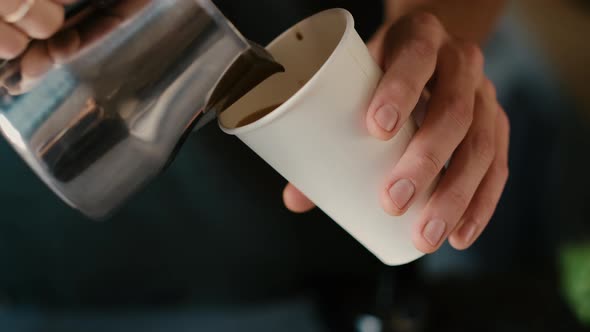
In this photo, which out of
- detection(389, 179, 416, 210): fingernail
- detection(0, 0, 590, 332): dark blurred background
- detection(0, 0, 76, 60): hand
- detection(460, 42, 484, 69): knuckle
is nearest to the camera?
detection(0, 0, 76, 60): hand

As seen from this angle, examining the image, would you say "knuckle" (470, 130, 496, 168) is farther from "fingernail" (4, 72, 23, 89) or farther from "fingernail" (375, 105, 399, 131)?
"fingernail" (4, 72, 23, 89)

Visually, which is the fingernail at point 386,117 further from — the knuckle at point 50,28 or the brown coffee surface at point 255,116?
the knuckle at point 50,28

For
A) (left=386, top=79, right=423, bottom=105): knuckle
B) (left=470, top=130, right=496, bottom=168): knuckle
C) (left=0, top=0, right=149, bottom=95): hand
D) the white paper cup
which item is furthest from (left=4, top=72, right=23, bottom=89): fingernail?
(left=470, top=130, right=496, bottom=168): knuckle

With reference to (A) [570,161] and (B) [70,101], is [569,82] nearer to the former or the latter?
(A) [570,161]

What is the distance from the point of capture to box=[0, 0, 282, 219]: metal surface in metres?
0.39

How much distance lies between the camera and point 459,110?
53cm

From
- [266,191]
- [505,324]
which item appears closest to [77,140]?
[266,191]

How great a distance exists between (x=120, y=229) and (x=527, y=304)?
58 cm

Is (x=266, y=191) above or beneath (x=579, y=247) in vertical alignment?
above

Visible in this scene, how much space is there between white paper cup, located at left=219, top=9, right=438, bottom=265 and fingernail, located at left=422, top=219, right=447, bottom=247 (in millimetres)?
17

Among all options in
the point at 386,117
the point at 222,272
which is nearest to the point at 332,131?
the point at 386,117

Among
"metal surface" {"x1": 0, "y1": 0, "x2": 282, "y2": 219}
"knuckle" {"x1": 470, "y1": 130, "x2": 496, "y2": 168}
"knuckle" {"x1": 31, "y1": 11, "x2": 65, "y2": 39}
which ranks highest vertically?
"knuckle" {"x1": 31, "y1": 11, "x2": 65, "y2": 39}

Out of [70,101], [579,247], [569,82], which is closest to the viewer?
[70,101]

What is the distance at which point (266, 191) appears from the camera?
0.85 metres
